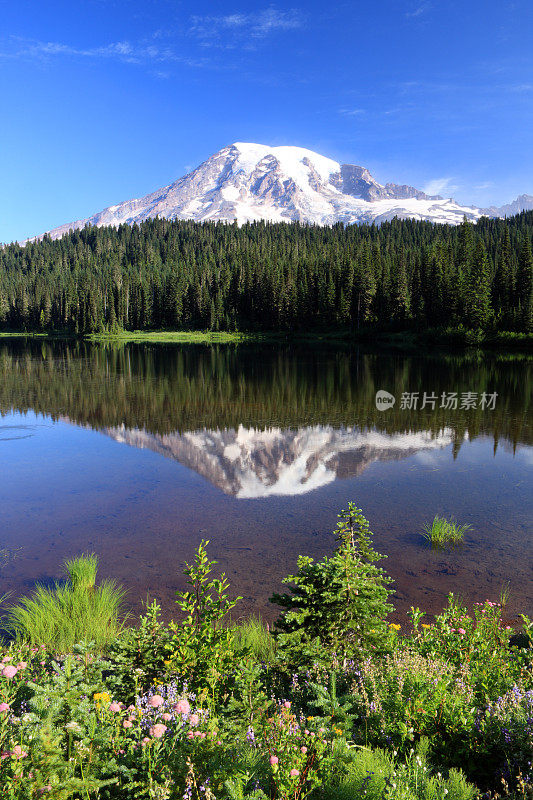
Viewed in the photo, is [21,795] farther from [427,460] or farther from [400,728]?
[427,460]

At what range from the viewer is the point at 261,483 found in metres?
17.0

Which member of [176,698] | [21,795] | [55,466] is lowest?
[55,466]

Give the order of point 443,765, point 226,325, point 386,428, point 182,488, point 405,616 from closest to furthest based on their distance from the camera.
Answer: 1. point 443,765
2. point 405,616
3. point 182,488
4. point 386,428
5. point 226,325

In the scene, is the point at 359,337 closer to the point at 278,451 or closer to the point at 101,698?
the point at 278,451

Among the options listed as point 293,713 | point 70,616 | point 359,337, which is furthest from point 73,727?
point 359,337

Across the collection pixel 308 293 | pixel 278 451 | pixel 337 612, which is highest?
→ pixel 308 293

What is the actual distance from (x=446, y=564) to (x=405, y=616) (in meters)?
2.58

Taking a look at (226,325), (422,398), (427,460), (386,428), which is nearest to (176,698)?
(427,460)

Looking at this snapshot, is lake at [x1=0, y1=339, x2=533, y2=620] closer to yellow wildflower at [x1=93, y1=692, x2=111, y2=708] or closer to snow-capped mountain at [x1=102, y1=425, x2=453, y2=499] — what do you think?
snow-capped mountain at [x1=102, y1=425, x2=453, y2=499]

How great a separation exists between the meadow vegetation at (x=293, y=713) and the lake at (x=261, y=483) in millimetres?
3375

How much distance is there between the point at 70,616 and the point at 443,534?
29.1ft

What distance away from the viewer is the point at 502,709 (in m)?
4.39

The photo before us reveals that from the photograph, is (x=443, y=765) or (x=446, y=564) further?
(x=446, y=564)

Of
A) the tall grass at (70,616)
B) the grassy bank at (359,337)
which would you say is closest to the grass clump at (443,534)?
the tall grass at (70,616)
